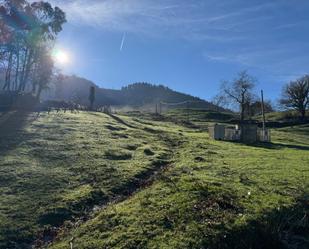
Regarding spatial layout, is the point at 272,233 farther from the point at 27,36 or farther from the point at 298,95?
the point at 298,95

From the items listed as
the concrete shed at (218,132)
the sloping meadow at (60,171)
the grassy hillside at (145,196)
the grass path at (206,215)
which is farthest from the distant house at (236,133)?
the grass path at (206,215)

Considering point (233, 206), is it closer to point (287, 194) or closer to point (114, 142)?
point (287, 194)

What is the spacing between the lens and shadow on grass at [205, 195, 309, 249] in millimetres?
16438

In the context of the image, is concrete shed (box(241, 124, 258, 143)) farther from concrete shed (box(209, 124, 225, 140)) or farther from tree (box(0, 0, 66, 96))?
tree (box(0, 0, 66, 96))

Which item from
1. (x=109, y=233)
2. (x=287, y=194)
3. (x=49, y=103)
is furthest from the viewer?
(x=49, y=103)

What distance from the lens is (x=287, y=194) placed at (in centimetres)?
2258

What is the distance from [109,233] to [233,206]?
6.44 meters

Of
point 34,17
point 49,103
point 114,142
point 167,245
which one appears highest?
point 34,17

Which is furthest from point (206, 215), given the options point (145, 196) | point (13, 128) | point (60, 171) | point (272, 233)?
point (13, 128)

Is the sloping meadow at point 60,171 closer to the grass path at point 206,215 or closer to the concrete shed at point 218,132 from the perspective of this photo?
the grass path at point 206,215

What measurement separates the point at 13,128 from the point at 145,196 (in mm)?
23654

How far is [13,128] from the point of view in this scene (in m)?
40.2

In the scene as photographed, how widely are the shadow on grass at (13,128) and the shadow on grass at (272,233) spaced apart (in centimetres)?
1967

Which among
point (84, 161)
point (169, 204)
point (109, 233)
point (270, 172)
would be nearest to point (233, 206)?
point (169, 204)
